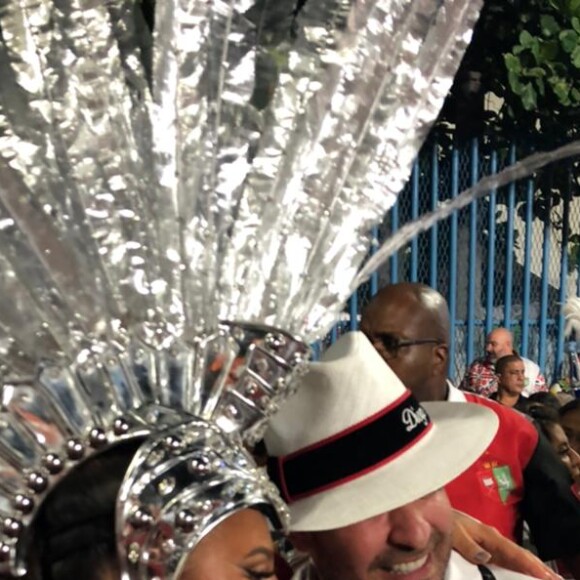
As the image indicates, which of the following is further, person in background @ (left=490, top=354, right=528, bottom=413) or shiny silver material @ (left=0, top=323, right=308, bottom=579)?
person in background @ (left=490, top=354, right=528, bottom=413)

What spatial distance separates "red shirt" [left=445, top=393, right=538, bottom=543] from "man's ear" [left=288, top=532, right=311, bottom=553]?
1240 mm

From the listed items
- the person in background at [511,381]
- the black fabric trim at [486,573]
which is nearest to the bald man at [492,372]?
the person in background at [511,381]

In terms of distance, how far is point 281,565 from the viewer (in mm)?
2016

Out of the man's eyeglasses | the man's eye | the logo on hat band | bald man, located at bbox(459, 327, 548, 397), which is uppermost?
the man's eye

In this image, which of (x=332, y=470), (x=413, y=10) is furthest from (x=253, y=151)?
(x=332, y=470)

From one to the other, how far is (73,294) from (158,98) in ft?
0.99

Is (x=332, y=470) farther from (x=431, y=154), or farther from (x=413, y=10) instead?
(x=431, y=154)

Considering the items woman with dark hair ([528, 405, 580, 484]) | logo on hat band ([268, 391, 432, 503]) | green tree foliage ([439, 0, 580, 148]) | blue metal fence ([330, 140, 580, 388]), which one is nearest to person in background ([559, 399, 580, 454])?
woman with dark hair ([528, 405, 580, 484])

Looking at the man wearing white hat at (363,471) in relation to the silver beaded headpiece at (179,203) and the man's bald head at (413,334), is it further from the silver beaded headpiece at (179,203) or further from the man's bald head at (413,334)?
the man's bald head at (413,334)

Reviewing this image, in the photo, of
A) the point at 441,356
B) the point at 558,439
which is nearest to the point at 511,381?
the point at 558,439

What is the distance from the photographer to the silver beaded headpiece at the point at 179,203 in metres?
1.39

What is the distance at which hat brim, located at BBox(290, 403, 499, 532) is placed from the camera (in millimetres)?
1927

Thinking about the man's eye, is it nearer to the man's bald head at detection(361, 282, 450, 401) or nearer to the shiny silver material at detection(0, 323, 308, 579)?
the shiny silver material at detection(0, 323, 308, 579)

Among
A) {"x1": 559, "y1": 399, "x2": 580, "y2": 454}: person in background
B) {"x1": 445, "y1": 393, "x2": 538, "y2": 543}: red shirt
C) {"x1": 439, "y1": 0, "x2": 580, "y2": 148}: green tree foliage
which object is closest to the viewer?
{"x1": 445, "y1": 393, "x2": 538, "y2": 543}: red shirt
